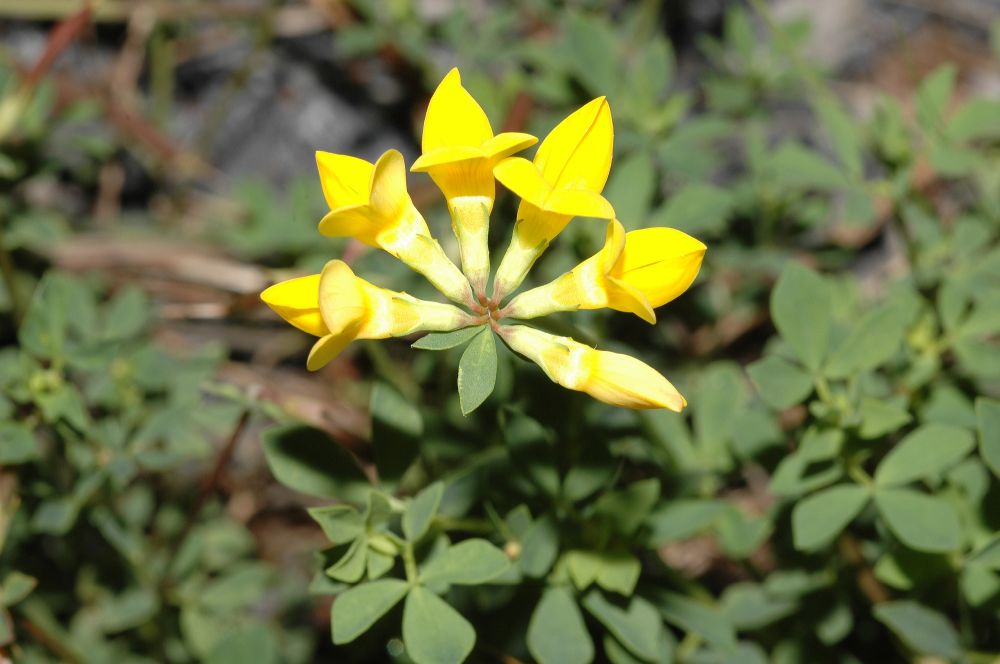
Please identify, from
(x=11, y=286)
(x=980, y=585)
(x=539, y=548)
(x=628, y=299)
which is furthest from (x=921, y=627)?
(x=11, y=286)

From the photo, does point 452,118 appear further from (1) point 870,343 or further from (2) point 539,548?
(1) point 870,343

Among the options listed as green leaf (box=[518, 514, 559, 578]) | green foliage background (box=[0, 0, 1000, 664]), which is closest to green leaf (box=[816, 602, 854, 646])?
green foliage background (box=[0, 0, 1000, 664])

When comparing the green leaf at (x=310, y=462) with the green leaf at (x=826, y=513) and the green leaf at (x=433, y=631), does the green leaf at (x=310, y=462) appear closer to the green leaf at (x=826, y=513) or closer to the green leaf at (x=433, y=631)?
the green leaf at (x=433, y=631)

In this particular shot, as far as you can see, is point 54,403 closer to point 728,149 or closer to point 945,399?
point 945,399

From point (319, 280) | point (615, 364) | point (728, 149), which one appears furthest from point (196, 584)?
point (728, 149)

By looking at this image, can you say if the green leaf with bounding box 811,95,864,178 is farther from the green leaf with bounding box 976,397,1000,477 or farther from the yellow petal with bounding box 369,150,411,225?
the yellow petal with bounding box 369,150,411,225
